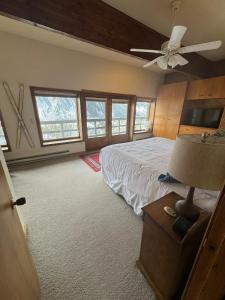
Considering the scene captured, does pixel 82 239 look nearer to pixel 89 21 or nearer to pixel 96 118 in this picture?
pixel 89 21

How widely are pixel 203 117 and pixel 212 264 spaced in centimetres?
403

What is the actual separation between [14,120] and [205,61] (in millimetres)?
4976

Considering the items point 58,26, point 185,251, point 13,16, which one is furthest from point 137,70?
point 185,251

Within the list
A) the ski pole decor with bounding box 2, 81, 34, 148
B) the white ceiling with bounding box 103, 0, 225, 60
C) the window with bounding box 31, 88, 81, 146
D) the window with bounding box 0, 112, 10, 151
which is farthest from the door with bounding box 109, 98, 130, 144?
the window with bounding box 0, 112, 10, 151

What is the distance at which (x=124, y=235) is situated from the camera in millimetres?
1536

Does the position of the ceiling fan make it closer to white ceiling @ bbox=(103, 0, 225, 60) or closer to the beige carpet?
white ceiling @ bbox=(103, 0, 225, 60)

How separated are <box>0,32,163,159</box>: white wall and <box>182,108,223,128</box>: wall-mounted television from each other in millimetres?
2305

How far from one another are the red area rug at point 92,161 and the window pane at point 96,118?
68 cm

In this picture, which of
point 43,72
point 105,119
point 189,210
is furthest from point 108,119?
point 189,210

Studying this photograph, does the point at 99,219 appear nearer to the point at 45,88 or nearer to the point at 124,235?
the point at 124,235

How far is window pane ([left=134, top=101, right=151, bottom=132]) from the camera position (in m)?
4.84

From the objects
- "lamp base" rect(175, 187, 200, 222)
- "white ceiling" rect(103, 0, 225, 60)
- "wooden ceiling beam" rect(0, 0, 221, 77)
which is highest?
"white ceiling" rect(103, 0, 225, 60)

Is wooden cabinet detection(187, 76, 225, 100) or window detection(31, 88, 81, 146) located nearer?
window detection(31, 88, 81, 146)

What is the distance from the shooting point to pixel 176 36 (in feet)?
5.10
